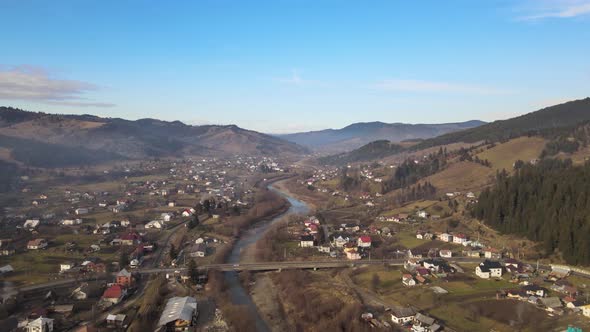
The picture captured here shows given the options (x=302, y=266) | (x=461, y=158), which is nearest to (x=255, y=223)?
(x=302, y=266)

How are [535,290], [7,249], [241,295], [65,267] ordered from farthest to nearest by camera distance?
[7,249]
[65,267]
[241,295]
[535,290]

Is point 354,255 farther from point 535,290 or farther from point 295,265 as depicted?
point 535,290

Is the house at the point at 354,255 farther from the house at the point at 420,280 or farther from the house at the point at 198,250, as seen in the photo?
the house at the point at 198,250

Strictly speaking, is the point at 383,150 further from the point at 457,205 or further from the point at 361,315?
the point at 361,315

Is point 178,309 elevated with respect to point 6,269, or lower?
lower

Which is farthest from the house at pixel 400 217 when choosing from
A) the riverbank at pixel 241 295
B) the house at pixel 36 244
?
the house at pixel 36 244

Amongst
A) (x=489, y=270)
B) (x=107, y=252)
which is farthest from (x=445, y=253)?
(x=107, y=252)
